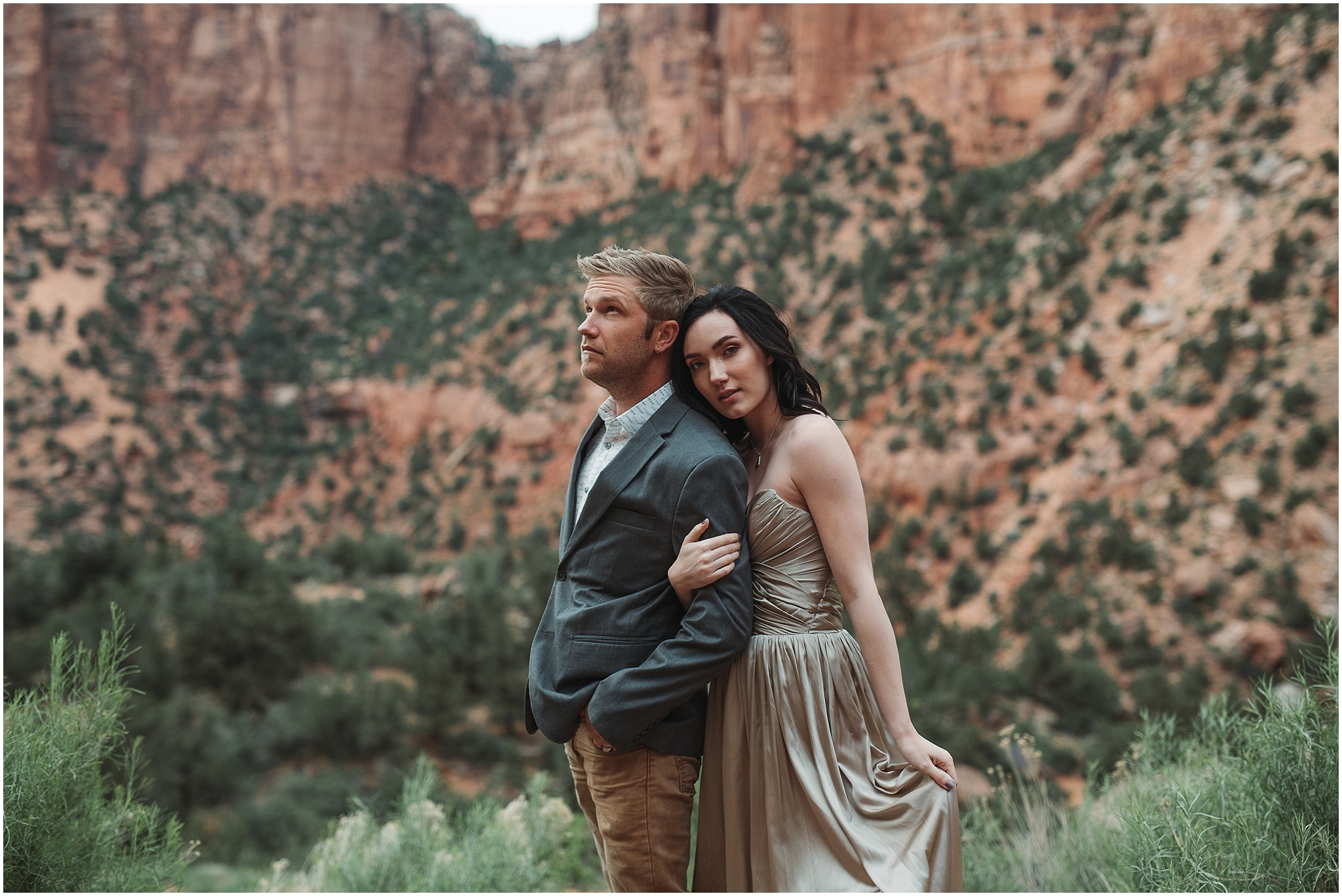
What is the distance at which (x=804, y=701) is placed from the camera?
2121 mm

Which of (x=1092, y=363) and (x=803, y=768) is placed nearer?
(x=803, y=768)

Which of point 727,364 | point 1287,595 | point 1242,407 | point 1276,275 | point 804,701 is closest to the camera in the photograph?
point 804,701

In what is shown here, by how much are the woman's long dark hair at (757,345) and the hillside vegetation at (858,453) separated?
21.7ft

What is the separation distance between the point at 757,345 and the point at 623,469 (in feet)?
1.80

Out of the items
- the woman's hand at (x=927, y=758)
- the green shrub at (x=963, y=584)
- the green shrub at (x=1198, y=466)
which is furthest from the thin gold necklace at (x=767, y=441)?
the green shrub at (x=963, y=584)

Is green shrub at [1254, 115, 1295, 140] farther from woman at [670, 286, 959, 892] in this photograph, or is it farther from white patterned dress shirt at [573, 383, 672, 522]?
white patterned dress shirt at [573, 383, 672, 522]

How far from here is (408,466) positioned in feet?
77.0

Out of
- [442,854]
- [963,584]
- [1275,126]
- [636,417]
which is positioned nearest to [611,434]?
[636,417]

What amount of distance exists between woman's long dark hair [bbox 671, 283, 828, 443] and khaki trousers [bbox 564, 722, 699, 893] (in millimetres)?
1020

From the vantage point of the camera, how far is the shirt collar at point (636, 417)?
2.31 meters

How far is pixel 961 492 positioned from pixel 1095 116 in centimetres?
1055

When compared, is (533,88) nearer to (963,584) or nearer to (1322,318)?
(963,584)

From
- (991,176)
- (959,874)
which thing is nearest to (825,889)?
(959,874)

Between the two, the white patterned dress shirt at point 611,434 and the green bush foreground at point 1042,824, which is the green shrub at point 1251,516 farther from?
the white patterned dress shirt at point 611,434
